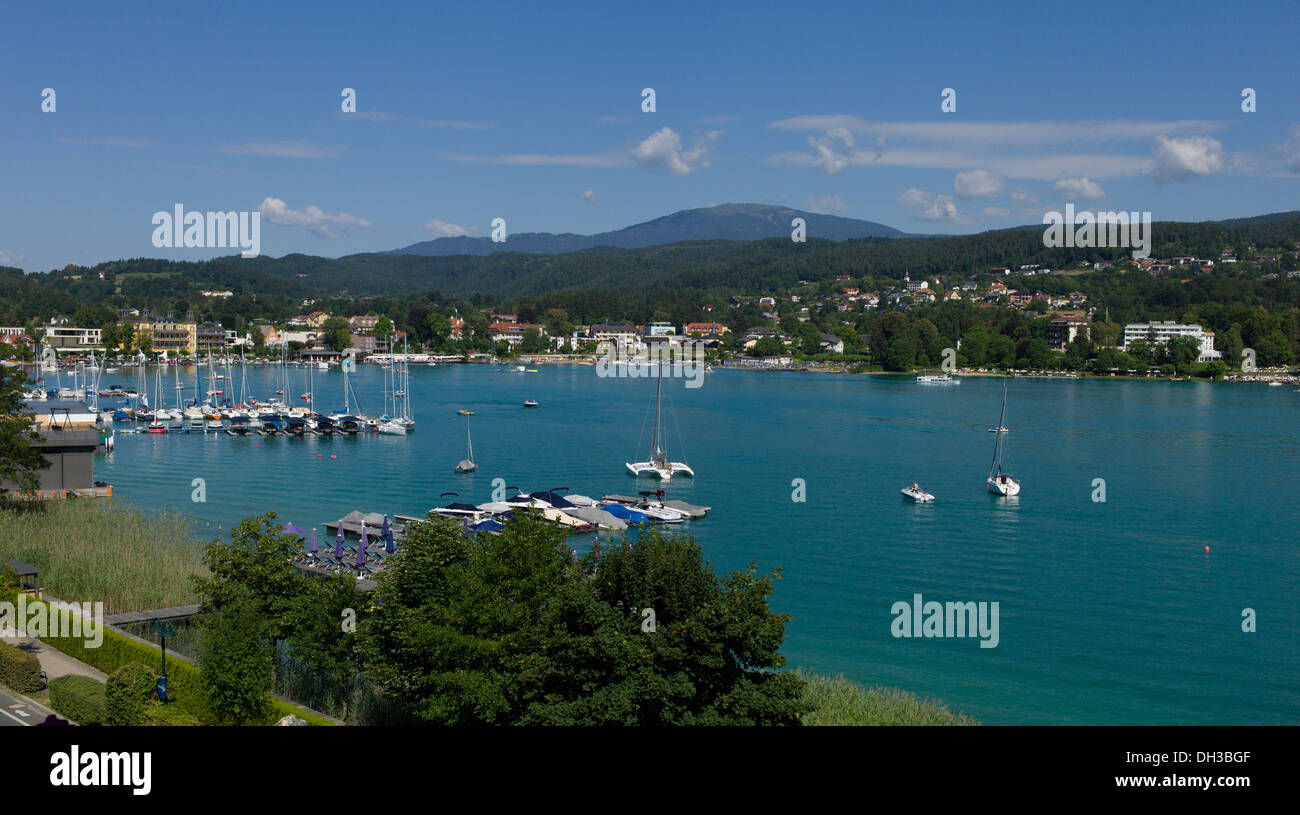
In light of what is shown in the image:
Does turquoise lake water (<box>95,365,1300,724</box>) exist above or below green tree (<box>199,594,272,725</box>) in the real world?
below

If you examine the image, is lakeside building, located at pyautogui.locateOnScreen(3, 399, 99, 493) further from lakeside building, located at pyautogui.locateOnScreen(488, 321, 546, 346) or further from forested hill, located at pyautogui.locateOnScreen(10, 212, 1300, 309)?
forested hill, located at pyautogui.locateOnScreen(10, 212, 1300, 309)

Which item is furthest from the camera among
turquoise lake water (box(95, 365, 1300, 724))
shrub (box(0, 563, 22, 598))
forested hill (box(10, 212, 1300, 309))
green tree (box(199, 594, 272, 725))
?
forested hill (box(10, 212, 1300, 309))

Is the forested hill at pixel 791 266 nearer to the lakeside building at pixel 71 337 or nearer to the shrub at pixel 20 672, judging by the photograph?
the lakeside building at pixel 71 337

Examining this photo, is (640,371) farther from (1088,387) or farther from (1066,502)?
(1066,502)

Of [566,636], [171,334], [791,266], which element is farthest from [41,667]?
[791,266]

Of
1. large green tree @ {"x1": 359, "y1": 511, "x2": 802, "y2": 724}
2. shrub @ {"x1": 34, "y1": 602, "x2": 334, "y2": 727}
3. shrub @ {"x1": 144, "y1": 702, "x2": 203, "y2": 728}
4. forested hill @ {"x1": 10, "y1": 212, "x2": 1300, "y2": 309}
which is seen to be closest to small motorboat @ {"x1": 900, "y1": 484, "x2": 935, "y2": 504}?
large green tree @ {"x1": 359, "y1": 511, "x2": 802, "y2": 724}

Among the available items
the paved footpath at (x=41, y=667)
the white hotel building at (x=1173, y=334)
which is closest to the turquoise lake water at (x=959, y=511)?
the paved footpath at (x=41, y=667)
